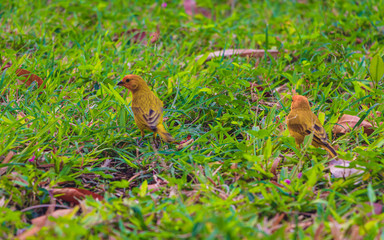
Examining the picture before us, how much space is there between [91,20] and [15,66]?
2117 millimetres

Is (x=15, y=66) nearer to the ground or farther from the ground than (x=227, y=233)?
farther from the ground

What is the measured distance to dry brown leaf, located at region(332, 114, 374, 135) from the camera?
367cm

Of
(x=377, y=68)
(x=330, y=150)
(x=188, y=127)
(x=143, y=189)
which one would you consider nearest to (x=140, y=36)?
(x=188, y=127)

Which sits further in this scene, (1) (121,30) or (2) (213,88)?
(1) (121,30)

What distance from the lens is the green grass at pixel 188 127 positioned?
2.54 meters

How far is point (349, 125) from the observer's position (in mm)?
3695

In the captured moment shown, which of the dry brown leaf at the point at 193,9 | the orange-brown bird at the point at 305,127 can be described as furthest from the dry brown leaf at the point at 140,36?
the orange-brown bird at the point at 305,127

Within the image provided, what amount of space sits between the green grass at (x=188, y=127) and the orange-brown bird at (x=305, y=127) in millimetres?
87

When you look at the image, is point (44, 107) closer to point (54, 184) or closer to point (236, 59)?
point (54, 184)

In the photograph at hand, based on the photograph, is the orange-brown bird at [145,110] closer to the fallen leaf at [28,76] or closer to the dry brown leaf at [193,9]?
the fallen leaf at [28,76]

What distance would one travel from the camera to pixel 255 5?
686 centimetres

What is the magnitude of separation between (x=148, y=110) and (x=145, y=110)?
3 cm

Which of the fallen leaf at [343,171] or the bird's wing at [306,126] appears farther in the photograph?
the bird's wing at [306,126]

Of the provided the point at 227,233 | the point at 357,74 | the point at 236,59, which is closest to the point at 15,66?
the point at 236,59
